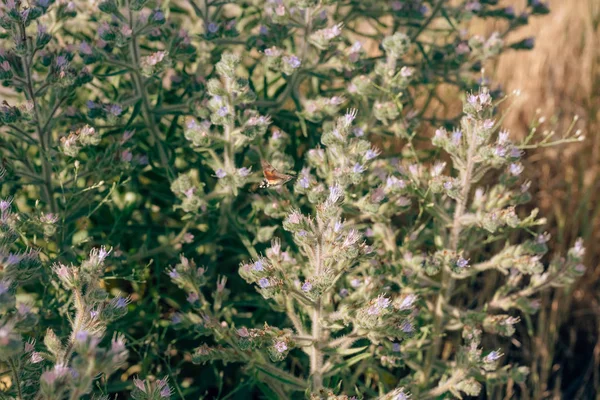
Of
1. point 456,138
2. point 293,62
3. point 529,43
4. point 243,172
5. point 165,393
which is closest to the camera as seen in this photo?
point 165,393

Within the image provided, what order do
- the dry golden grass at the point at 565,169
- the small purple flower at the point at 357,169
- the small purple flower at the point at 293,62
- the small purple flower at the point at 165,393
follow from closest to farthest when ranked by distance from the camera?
the small purple flower at the point at 165,393, the small purple flower at the point at 357,169, the small purple flower at the point at 293,62, the dry golden grass at the point at 565,169

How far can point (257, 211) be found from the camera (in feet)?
8.79

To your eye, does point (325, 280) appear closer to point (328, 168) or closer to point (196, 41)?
point (328, 168)

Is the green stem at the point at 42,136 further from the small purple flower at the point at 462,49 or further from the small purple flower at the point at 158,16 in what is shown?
the small purple flower at the point at 462,49

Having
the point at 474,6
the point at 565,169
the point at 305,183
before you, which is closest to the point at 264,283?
the point at 305,183

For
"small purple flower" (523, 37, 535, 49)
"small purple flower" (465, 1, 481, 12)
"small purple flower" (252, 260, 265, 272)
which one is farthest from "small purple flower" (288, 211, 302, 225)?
"small purple flower" (523, 37, 535, 49)

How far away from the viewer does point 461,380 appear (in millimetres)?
2377

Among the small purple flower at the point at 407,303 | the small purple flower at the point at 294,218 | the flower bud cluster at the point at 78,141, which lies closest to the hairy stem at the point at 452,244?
the small purple flower at the point at 407,303

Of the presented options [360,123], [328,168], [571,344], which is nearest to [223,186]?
[328,168]

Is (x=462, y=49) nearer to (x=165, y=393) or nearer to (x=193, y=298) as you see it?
(x=193, y=298)

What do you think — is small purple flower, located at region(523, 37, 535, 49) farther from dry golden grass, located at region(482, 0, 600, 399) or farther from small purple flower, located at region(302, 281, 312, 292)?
small purple flower, located at region(302, 281, 312, 292)

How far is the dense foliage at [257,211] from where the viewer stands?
2121mm

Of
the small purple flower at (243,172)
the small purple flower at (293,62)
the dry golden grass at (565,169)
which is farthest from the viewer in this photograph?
the dry golden grass at (565,169)

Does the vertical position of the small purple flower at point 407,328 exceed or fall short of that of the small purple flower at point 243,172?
it falls short
